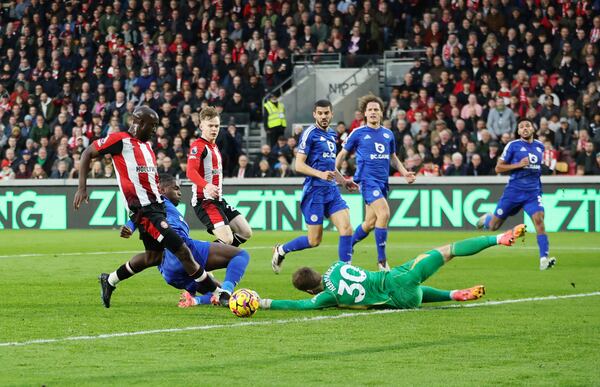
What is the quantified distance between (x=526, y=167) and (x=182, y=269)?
7.02m

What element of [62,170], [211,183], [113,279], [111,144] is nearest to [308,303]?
[113,279]

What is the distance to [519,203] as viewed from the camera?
1648 centimetres

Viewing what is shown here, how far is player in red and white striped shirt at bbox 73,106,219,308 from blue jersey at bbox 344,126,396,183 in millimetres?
5023

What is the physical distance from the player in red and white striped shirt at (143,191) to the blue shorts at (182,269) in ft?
0.38

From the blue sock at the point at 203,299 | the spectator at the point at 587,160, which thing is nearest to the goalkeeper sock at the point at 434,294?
the blue sock at the point at 203,299

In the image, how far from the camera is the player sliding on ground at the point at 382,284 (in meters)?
9.77

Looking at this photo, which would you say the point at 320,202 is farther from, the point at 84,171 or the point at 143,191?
the point at 84,171

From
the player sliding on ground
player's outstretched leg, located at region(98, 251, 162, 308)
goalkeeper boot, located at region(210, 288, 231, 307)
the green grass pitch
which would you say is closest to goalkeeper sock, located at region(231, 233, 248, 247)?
the green grass pitch

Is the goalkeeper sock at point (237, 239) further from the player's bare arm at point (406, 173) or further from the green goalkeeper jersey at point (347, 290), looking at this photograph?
the green goalkeeper jersey at point (347, 290)

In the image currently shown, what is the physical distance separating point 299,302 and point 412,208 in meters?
16.2

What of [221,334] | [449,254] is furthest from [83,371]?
[449,254]

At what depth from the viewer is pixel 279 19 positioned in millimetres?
32469

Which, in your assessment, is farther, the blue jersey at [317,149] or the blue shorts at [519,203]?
the blue shorts at [519,203]

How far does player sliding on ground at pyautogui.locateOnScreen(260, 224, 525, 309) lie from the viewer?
977cm
